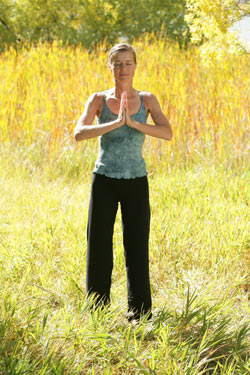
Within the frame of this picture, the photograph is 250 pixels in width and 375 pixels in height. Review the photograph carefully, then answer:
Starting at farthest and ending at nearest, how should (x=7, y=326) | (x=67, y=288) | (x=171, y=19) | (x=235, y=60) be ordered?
1. (x=171, y=19)
2. (x=235, y=60)
3. (x=67, y=288)
4. (x=7, y=326)

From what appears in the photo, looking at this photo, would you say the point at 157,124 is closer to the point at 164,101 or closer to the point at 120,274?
the point at 120,274


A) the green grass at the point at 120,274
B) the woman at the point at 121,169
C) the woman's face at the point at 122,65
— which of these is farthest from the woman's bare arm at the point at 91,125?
the green grass at the point at 120,274

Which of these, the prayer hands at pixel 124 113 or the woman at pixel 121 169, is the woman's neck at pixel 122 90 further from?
the prayer hands at pixel 124 113

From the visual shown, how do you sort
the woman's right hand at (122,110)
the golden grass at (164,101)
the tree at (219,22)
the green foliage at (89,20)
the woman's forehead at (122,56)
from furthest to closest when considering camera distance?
the green foliage at (89,20), the golden grass at (164,101), the tree at (219,22), the woman's forehead at (122,56), the woman's right hand at (122,110)

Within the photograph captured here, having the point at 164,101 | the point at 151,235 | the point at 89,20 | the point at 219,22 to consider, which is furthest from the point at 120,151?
the point at 89,20

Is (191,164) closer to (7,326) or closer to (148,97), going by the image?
(148,97)

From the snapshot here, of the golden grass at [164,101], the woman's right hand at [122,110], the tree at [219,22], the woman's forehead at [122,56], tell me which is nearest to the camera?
the woman's right hand at [122,110]

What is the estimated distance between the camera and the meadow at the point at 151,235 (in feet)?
6.54

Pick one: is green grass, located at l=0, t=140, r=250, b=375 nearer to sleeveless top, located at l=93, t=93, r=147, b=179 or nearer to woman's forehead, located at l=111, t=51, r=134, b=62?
sleeveless top, located at l=93, t=93, r=147, b=179

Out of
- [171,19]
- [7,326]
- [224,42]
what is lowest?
[7,326]

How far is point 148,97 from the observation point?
2.16 metres

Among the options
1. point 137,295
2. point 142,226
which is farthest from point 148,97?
point 137,295

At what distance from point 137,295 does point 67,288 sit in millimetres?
514

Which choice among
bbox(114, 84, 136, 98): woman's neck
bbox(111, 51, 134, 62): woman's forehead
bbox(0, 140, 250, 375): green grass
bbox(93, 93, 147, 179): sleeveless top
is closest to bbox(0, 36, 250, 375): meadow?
bbox(0, 140, 250, 375): green grass
